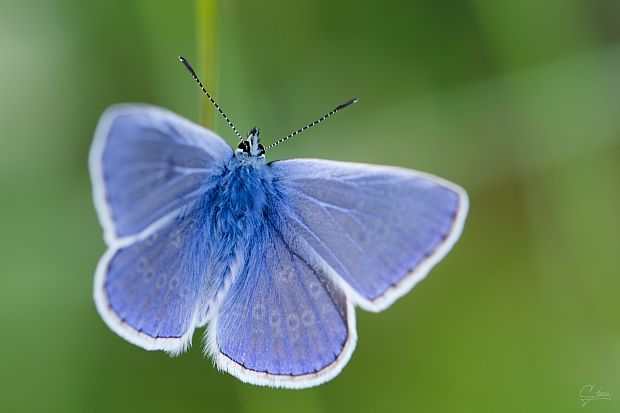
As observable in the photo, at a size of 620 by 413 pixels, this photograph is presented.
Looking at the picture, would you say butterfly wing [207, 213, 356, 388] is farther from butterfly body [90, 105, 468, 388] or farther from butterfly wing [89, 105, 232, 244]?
butterfly wing [89, 105, 232, 244]

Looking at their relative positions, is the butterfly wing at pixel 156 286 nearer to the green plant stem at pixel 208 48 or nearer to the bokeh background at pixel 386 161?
the green plant stem at pixel 208 48

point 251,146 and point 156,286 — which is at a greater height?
point 251,146

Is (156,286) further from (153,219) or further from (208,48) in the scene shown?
(208,48)

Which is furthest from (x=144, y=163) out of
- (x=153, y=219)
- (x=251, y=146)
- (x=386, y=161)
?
(x=386, y=161)

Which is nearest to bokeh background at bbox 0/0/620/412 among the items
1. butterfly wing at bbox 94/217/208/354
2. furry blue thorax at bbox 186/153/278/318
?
furry blue thorax at bbox 186/153/278/318

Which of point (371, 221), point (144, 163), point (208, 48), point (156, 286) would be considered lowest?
point (371, 221)

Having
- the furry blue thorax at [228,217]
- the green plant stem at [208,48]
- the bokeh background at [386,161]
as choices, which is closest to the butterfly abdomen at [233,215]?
the furry blue thorax at [228,217]

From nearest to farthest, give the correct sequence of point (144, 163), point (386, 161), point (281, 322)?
point (144, 163), point (281, 322), point (386, 161)

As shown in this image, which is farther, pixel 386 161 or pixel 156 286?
pixel 386 161

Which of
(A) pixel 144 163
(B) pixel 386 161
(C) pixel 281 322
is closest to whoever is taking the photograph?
→ (A) pixel 144 163
